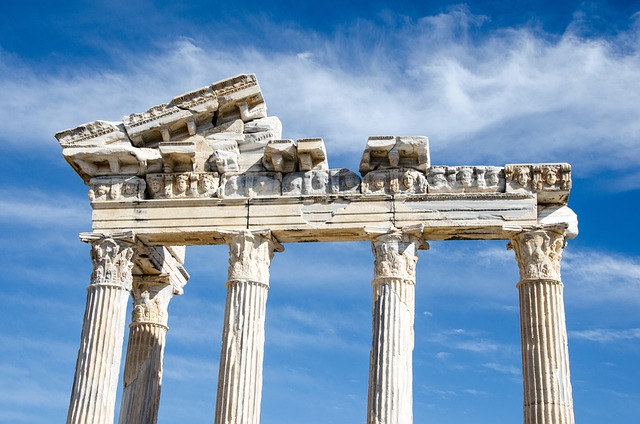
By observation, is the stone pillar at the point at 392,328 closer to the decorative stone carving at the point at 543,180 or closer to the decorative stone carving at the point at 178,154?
the decorative stone carving at the point at 543,180

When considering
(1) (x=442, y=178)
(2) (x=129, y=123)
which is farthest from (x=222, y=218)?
(1) (x=442, y=178)

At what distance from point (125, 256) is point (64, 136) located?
12.8 ft

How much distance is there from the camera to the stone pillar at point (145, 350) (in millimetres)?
30344

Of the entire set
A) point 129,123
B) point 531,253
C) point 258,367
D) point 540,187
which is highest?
point 129,123

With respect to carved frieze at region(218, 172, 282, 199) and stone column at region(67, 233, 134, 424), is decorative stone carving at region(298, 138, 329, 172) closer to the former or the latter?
carved frieze at region(218, 172, 282, 199)

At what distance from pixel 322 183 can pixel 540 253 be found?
6.17m

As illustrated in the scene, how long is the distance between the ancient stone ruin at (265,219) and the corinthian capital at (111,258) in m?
0.03

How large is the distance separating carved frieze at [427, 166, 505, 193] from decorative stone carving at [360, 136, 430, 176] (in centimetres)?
53

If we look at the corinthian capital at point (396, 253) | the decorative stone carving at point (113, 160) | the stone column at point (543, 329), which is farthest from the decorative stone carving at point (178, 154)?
the stone column at point (543, 329)

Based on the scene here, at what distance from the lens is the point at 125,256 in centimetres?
2844

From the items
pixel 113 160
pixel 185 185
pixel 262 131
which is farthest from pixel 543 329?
pixel 113 160

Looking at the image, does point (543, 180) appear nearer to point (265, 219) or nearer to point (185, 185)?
point (265, 219)

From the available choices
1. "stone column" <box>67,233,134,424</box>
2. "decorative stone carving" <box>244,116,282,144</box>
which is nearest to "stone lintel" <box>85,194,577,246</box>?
"stone column" <box>67,233,134,424</box>

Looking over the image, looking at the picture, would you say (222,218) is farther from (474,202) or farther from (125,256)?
(474,202)
